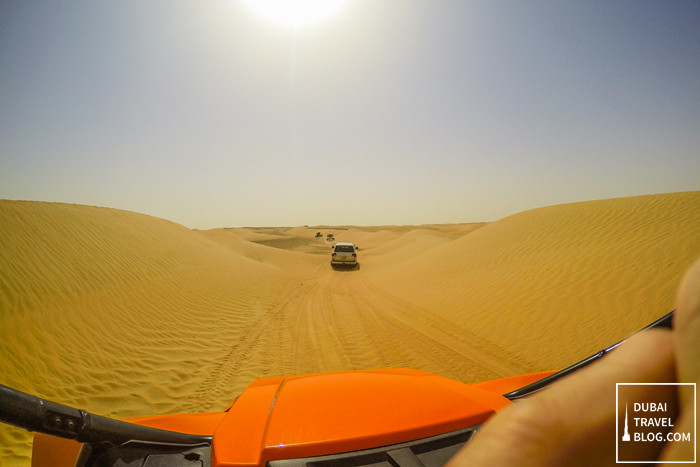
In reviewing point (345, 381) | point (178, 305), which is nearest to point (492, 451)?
point (345, 381)

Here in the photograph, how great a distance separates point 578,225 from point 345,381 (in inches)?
545

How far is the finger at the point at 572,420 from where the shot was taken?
59 cm

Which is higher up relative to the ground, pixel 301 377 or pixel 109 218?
pixel 109 218

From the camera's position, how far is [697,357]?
0.49 m

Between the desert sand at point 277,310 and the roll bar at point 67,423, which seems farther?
the desert sand at point 277,310

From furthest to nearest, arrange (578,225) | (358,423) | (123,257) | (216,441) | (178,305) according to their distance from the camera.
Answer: (578,225) → (123,257) → (178,305) → (358,423) → (216,441)

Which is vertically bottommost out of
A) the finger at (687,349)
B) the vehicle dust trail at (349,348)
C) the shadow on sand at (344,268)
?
the vehicle dust trail at (349,348)

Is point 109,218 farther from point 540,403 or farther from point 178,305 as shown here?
point 540,403

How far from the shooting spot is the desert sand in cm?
517

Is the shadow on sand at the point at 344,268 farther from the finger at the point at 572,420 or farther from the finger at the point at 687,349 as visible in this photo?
the finger at the point at 687,349

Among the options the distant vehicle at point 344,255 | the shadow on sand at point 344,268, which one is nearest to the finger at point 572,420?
the distant vehicle at point 344,255

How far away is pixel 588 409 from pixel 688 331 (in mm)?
254

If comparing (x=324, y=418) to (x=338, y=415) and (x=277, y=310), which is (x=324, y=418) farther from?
(x=277, y=310)

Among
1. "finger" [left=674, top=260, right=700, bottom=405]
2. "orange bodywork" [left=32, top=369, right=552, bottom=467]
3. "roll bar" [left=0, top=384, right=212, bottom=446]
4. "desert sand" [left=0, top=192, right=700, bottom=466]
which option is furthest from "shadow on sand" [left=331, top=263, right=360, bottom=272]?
"finger" [left=674, top=260, right=700, bottom=405]
